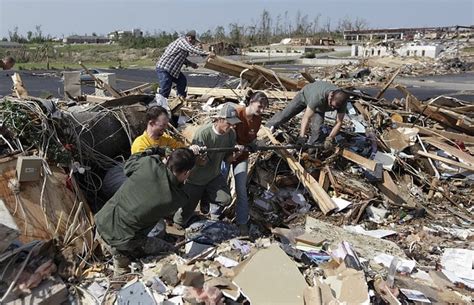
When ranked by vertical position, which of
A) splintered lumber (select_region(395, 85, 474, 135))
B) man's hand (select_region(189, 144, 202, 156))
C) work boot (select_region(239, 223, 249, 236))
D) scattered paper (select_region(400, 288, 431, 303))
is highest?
man's hand (select_region(189, 144, 202, 156))

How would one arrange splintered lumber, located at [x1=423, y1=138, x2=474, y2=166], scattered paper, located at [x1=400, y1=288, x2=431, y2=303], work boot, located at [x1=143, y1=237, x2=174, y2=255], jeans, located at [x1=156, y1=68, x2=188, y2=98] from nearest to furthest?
scattered paper, located at [x1=400, y1=288, x2=431, y2=303] → work boot, located at [x1=143, y1=237, x2=174, y2=255] → splintered lumber, located at [x1=423, y1=138, x2=474, y2=166] → jeans, located at [x1=156, y1=68, x2=188, y2=98]

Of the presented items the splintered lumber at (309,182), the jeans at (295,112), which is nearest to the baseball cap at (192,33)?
the jeans at (295,112)

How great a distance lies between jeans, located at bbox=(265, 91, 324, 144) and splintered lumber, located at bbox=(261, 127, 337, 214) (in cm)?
24

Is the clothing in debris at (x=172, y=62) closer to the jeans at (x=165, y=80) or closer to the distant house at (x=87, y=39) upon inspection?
the jeans at (x=165, y=80)

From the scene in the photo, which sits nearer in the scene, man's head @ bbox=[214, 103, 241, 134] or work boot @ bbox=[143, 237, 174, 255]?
work boot @ bbox=[143, 237, 174, 255]

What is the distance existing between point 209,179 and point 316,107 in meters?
2.07

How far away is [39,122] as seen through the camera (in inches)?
190

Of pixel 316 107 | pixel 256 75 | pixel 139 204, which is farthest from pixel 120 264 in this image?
pixel 256 75

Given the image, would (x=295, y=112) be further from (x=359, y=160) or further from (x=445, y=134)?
(x=445, y=134)

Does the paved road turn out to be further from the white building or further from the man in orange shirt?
the man in orange shirt

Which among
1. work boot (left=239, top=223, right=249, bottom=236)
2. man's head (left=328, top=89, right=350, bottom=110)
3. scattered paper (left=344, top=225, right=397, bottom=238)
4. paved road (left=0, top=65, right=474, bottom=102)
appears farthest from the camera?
paved road (left=0, top=65, right=474, bottom=102)

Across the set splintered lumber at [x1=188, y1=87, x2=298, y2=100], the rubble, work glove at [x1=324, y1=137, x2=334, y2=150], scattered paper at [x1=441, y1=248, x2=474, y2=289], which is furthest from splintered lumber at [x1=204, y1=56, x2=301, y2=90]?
scattered paper at [x1=441, y1=248, x2=474, y2=289]

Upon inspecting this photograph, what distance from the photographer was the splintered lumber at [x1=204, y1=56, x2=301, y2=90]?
7.96 meters

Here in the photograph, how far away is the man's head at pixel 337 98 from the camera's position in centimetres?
592
